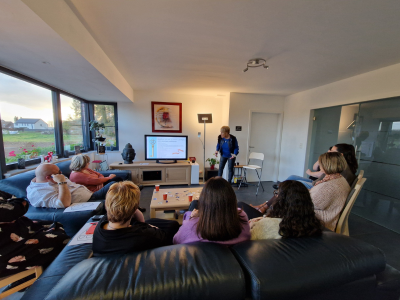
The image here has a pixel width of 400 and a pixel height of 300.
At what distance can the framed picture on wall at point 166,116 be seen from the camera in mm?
4453

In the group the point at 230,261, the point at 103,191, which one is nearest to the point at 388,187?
the point at 230,261

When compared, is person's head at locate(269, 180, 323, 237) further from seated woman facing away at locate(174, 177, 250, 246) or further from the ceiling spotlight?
the ceiling spotlight

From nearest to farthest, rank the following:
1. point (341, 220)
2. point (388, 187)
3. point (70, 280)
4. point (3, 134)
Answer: point (70, 280) → point (341, 220) → point (3, 134) → point (388, 187)

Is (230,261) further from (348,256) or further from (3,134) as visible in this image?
(3,134)

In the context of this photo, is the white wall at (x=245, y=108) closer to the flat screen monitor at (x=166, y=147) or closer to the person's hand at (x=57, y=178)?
the flat screen monitor at (x=166, y=147)

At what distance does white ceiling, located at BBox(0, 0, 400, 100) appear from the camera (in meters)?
1.36

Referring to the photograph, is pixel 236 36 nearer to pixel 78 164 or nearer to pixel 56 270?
pixel 56 270

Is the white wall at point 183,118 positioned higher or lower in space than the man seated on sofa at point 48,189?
higher

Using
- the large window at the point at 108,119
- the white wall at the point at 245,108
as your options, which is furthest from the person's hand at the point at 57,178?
the white wall at the point at 245,108

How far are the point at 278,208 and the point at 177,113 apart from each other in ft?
12.6

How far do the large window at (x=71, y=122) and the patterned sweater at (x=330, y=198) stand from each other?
14.5ft

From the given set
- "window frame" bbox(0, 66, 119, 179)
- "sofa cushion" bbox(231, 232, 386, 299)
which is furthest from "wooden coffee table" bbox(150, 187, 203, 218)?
"window frame" bbox(0, 66, 119, 179)

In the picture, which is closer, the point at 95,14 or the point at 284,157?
the point at 95,14

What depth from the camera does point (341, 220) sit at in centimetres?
165
